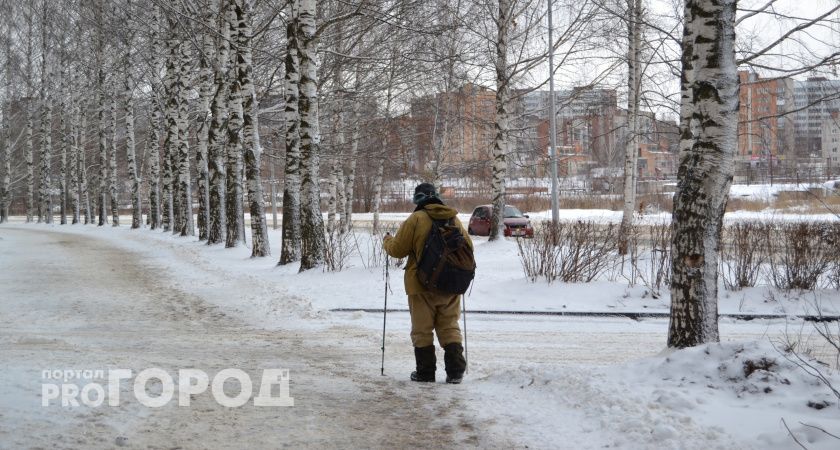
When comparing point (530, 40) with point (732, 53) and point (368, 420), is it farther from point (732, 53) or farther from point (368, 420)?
point (368, 420)

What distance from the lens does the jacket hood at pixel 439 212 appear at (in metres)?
6.46

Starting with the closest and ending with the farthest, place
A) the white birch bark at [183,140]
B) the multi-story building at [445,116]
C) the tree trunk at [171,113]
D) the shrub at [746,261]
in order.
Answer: the shrub at [746,261]
the white birch bark at [183,140]
the multi-story building at [445,116]
the tree trunk at [171,113]

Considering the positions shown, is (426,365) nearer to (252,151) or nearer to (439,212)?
(439,212)

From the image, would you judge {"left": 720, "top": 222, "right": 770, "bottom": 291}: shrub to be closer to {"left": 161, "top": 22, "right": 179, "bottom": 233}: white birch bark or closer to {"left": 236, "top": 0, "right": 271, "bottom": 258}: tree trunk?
{"left": 236, "top": 0, "right": 271, "bottom": 258}: tree trunk

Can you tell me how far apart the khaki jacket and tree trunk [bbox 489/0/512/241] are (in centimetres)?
1450

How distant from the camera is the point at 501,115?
69.1ft

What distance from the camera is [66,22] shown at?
3803 centimetres

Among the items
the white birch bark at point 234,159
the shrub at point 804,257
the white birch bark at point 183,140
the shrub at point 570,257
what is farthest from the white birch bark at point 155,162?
the shrub at point 804,257

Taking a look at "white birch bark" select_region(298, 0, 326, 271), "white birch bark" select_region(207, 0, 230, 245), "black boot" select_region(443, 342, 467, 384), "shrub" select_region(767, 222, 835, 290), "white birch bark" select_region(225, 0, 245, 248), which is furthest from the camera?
"white birch bark" select_region(207, 0, 230, 245)

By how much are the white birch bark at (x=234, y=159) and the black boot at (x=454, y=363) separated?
44.7ft

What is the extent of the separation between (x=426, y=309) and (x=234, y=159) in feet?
45.2

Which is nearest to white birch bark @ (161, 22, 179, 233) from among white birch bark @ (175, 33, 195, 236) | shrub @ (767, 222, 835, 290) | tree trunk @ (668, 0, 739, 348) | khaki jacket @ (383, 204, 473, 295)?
white birch bark @ (175, 33, 195, 236)

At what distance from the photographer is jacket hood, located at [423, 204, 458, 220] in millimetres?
6465

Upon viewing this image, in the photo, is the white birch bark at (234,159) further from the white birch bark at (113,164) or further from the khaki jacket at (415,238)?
the white birch bark at (113,164)
